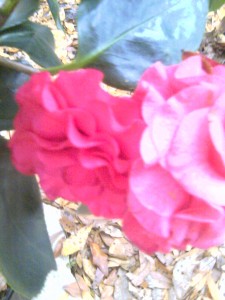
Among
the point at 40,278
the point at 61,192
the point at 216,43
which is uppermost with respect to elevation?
the point at 61,192

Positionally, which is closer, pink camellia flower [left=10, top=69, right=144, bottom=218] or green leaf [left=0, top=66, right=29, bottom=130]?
pink camellia flower [left=10, top=69, right=144, bottom=218]

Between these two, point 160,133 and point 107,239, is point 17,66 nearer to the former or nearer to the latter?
point 160,133

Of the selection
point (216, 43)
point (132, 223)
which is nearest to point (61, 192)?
point (132, 223)

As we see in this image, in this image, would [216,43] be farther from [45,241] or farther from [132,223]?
[132,223]

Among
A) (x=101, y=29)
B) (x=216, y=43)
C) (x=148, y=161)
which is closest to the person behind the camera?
(x=148, y=161)

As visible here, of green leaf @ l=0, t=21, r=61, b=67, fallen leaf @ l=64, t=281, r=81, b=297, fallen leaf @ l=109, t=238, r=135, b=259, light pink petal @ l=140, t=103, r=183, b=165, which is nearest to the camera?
light pink petal @ l=140, t=103, r=183, b=165

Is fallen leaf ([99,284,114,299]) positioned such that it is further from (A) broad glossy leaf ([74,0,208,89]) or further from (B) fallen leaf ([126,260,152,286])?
(A) broad glossy leaf ([74,0,208,89])

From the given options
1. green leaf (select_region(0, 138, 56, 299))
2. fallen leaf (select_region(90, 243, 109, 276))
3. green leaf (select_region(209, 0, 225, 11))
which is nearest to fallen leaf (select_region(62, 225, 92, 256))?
fallen leaf (select_region(90, 243, 109, 276))
